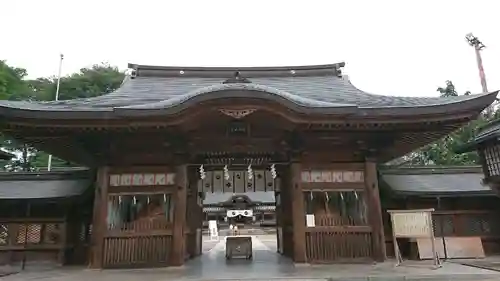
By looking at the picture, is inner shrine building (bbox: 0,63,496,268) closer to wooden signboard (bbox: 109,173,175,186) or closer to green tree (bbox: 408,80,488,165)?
wooden signboard (bbox: 109,173,175,186)

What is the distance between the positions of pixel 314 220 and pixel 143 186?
448 centimetres

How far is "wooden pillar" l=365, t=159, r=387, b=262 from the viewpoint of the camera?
9156 millimetres

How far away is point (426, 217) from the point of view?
839cm

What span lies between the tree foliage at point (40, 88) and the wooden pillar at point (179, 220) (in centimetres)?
1981

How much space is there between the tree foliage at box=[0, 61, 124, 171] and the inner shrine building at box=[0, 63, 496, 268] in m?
18.6

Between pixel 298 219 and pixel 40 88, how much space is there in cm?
3245

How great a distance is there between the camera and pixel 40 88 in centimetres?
3334

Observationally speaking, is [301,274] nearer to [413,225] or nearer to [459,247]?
[413,225]

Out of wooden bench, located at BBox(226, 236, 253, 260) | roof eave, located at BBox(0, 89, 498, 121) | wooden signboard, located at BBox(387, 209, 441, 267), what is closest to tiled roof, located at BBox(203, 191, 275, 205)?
wooden bench, located at BBox(226, 236, 253, 260)

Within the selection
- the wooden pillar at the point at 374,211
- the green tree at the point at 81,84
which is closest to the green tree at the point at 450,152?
the wooden pillar at the point at 374,211

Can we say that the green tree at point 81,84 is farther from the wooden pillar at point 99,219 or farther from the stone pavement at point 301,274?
the stone pavement at point 301,274

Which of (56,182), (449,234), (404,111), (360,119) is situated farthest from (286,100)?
(56,182)

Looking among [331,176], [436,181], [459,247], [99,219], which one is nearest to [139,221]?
[99,219]

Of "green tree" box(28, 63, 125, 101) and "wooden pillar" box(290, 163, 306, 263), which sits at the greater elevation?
"green tree" box(28, 63, 125, 101)
